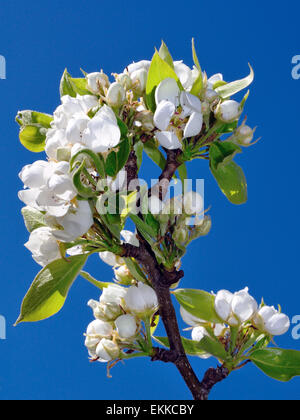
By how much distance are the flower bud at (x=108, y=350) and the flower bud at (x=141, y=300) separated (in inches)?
3.2

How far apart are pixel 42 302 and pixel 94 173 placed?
0.87 feet

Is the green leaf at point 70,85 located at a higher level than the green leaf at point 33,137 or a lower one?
higher

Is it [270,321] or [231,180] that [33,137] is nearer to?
[231,180]

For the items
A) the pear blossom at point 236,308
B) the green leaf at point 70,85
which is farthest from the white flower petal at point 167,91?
the pear blossom at point 236,308

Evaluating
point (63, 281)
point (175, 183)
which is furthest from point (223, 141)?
point (63, 281)

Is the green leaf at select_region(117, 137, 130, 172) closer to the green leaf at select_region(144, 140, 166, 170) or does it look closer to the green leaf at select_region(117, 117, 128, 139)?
the green leaf at select_region(117, 117, 128, 139)

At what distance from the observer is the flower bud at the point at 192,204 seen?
1.02m

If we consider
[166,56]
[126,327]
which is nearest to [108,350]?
[126,327]

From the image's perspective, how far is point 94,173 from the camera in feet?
3.13

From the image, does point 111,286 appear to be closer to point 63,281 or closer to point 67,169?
point 63,281

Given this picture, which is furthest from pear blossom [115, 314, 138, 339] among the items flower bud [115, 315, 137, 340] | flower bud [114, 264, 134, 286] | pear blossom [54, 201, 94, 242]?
pear blossom [54, 201, 94, 242]

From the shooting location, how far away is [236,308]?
108 cm

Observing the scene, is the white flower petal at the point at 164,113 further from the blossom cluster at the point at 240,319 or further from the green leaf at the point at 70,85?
the blossom cluster at the point at 240,319

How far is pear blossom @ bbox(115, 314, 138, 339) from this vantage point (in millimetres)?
1030
